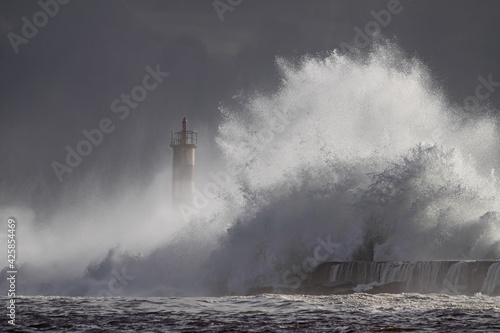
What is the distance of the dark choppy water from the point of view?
383 inches

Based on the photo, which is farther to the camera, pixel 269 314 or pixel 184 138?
pixel 184 138

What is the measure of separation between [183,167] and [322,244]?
54.7ft

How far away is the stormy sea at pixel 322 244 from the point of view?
439 inches

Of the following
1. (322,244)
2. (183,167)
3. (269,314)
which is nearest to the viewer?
(269,314)

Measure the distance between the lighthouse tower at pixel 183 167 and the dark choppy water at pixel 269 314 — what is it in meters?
20.1

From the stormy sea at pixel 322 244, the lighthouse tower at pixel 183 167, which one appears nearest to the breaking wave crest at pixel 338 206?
the stormy sea at pixel 322 244

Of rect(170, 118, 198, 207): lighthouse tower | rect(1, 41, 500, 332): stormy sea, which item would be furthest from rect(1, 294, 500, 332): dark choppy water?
rect(170, 118, 198, 207): lighthouse tower

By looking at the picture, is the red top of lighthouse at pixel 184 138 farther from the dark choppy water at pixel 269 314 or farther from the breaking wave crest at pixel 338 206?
the dark choppy water at pixel 269 314

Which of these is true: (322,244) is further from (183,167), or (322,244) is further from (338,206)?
(183,167)

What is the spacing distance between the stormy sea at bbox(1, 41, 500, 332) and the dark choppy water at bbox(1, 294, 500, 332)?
31 millimetres

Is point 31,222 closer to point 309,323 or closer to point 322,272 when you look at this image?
point 322,272

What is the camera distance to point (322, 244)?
62.6 feet

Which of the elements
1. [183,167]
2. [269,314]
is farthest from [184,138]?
[269,314]

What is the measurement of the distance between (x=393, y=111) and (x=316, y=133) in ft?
11.1
